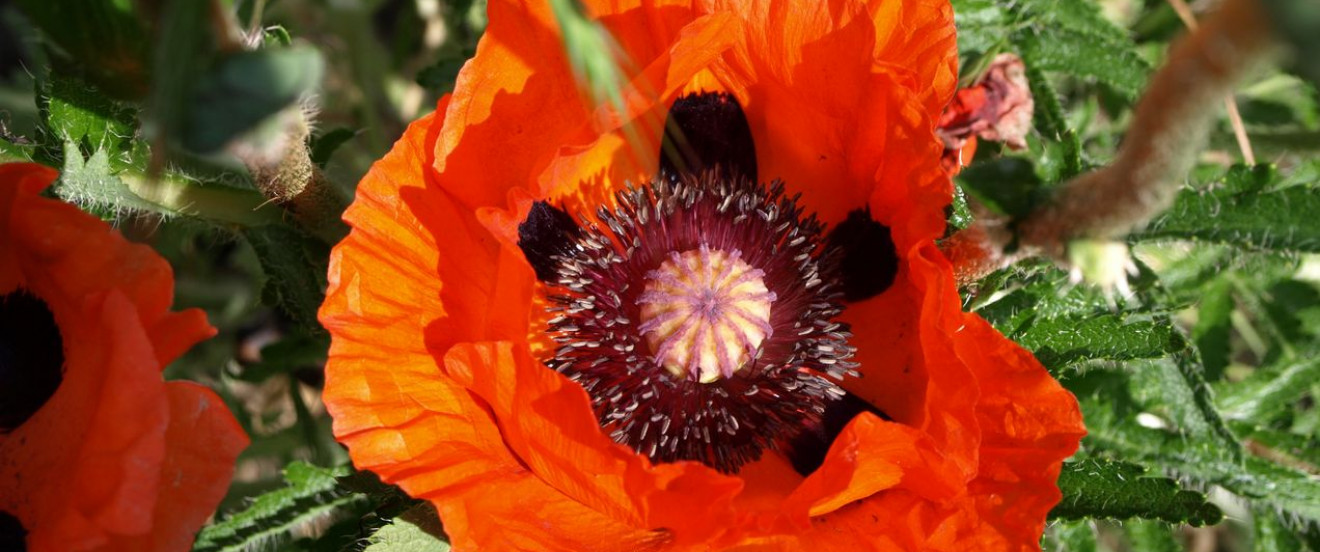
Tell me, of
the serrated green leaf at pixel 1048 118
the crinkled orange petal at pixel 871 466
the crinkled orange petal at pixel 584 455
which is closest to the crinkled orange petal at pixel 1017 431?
the crinkled orange petal at pixel 871 466

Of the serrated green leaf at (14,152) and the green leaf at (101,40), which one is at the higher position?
the green leaf at (101,40)

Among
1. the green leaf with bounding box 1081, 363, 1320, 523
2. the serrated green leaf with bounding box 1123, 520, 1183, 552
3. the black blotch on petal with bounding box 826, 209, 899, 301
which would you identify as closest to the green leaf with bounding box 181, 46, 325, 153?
the black blotch on petal with bounding box 826, 209, 899, 301

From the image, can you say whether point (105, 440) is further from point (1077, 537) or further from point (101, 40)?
point (1077, 537)

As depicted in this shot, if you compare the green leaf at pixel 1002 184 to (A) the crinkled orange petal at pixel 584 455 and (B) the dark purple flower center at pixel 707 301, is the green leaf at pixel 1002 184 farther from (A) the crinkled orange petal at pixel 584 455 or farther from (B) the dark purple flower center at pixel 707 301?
(A) the crinkled orange petal at pixel 584 455

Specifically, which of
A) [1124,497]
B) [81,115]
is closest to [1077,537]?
[1124,497]

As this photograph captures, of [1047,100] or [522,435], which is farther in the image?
[1047,100]

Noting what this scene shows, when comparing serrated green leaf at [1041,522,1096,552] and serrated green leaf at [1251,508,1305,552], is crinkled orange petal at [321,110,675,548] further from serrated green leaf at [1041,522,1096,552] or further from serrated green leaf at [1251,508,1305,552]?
serrated green leaf at [1251,508,1305,552]

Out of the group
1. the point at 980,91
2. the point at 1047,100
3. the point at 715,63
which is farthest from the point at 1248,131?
the point at 715,63

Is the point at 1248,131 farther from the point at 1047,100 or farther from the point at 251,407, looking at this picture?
the point at 251,407
